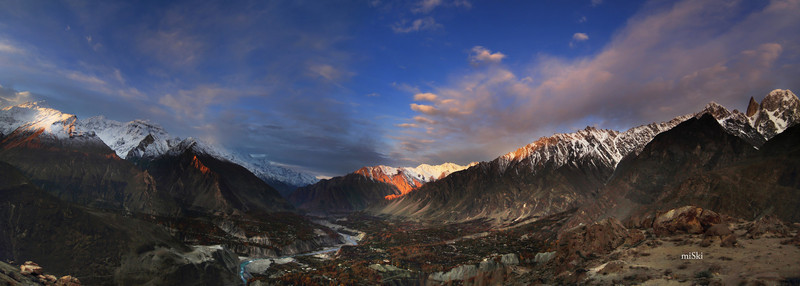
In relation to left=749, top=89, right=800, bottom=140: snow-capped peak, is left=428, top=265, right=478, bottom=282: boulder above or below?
below

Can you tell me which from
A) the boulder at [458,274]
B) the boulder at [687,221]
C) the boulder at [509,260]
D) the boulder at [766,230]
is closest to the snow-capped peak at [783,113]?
the boulder at [509,260]

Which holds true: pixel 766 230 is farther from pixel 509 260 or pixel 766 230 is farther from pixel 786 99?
pixel 786 99

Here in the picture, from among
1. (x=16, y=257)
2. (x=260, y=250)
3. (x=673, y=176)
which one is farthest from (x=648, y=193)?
(x=16, y=257)

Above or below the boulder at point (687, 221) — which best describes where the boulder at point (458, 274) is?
below

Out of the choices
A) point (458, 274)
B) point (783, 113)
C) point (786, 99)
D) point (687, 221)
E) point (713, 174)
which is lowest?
point (458, 274)

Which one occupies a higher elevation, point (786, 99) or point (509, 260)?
point (786, 99)

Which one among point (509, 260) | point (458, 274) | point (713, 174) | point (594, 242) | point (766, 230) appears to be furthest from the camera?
point (713, 174)

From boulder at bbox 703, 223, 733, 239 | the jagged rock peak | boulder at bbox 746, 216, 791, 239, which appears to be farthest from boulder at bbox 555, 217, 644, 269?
the jagged rock peak

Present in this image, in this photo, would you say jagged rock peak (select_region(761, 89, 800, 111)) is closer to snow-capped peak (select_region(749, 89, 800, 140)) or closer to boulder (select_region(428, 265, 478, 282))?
snow-capped peak (select_region(749, 89, 800, 140))

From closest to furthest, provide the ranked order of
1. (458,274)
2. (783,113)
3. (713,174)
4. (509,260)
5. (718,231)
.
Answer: (718,231)
(458,274)
(509,260)
(713,174)
(783,113)

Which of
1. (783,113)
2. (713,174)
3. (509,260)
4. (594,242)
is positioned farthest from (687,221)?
(783,113)

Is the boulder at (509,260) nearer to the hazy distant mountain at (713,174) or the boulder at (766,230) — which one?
the hazy distant mountain at (713,174)
